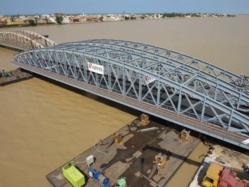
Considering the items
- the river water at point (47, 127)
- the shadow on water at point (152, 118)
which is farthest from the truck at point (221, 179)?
the shadow on water at point (152, 118)

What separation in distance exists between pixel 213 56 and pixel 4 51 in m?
72.1

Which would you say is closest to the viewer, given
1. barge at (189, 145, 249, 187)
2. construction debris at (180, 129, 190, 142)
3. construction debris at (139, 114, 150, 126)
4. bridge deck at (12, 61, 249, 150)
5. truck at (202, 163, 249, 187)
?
truck at (202, 163, 249, 187)

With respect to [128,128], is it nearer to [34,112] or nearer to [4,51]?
[34,112]

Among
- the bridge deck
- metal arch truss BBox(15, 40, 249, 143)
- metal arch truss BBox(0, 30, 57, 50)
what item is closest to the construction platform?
the bridge deck

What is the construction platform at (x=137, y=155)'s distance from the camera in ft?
54.7

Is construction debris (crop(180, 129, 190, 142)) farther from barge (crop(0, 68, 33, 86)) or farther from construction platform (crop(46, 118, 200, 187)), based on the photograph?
barge (crop(0, 68, 33, 86))

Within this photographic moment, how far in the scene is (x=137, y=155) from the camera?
1919cm

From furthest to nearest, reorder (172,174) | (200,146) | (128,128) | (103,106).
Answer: (103,106) → (128,128) → (200,146) → (172,174)

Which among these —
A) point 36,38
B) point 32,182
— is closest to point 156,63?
point 32,182

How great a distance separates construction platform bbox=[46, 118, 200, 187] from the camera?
54.7 feet

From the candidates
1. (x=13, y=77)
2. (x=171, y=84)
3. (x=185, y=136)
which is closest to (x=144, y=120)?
(x=185, y=136)

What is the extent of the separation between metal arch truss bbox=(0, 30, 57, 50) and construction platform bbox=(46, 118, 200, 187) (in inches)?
2131

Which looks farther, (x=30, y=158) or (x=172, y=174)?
(x=30, y=158)

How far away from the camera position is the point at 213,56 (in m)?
55.9
